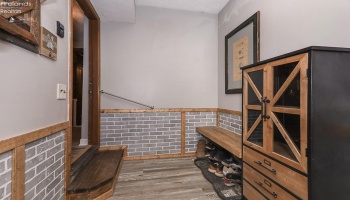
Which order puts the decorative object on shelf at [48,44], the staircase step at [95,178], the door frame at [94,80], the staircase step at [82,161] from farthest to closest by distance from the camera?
1. the door frame at [94,80]
2. the staircase step at [82,161]
3. the staircase step at [95,178]
4. the decorative object on shelf at [48,44]

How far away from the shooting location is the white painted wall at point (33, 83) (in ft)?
3.14

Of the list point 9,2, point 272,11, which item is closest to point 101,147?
point 9,2

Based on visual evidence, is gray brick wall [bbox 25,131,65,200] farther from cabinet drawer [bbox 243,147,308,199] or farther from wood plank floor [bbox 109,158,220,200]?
cabinet drawer [bbox 243,147,308,199]

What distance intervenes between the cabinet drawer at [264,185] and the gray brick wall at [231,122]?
0.88 metres

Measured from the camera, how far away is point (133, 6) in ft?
8.23

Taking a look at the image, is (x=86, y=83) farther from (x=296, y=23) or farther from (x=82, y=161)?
(x=296, y=23)

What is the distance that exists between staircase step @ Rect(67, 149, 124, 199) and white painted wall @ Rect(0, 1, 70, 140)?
2.30 ft

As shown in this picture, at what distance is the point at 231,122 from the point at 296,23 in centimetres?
155

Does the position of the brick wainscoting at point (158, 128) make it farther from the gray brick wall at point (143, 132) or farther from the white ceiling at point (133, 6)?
the white ceiling at point (133, 6)

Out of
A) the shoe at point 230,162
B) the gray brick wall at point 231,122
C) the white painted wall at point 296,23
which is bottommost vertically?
the shoe at point 230,162

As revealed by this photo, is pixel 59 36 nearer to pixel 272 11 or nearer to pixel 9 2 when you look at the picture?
pixel 9 2

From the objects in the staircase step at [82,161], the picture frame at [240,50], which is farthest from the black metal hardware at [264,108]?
the staircase step at [82,161]

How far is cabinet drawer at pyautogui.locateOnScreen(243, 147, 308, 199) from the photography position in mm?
1072

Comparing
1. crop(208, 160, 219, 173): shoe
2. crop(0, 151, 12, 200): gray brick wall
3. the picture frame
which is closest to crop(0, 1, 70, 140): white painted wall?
crop(0, 151, 12, 200): gray brick wall
